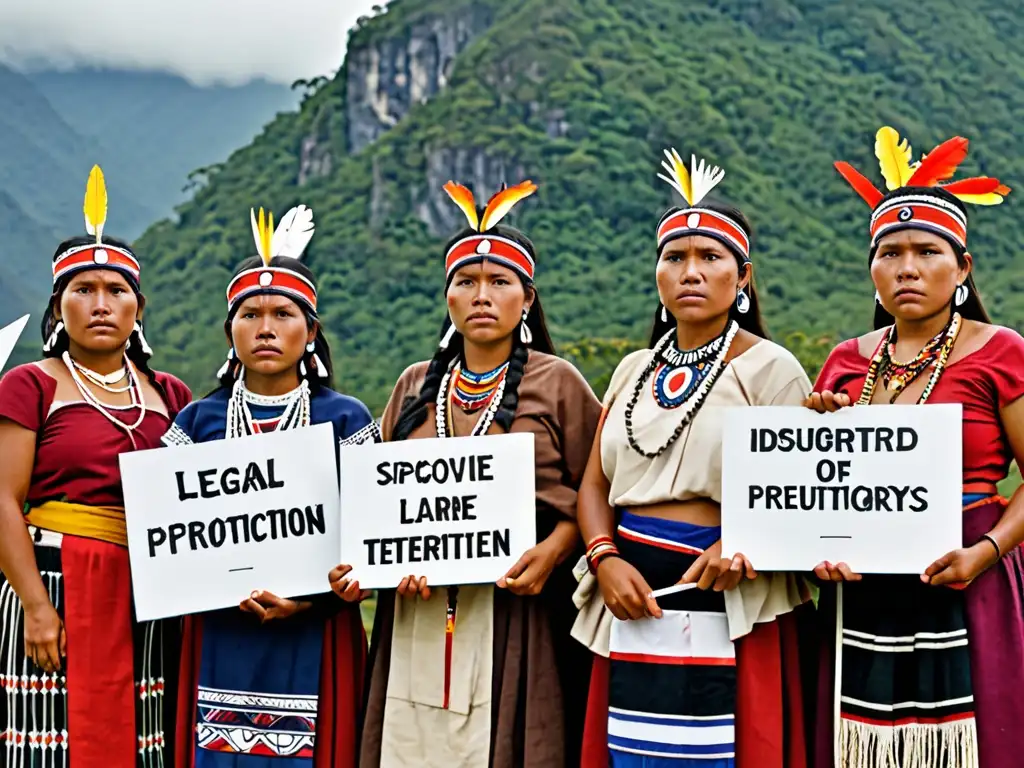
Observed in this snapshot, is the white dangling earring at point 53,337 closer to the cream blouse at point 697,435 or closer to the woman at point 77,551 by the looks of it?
the woman at point 77,551

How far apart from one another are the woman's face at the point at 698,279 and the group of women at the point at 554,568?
0.01 m

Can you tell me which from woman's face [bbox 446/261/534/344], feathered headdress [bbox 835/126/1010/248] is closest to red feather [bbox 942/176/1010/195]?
feathered headdress [bbox 835/126/1010/248]

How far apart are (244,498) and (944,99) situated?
88.2 meters

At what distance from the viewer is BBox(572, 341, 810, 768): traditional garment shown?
472cm

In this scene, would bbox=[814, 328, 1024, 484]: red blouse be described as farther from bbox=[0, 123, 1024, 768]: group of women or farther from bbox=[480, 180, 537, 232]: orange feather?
bbox=[480, 180, 537, 232]: orange feather

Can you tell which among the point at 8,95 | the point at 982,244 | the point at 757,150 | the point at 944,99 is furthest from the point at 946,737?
the point at 8,95

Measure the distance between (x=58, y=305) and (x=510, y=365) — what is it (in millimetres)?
1803

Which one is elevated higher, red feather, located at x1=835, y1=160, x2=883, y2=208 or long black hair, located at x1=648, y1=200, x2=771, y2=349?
red feather, located at x1=835, y1=160, x2=883, y2=208

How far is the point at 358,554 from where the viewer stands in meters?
5.11

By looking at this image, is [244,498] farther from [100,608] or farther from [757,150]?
[757,150]

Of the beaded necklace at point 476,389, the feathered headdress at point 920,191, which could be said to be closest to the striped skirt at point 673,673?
the beaded necklace at point 476,389

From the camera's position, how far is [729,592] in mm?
4727

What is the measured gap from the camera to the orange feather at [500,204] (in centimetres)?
539

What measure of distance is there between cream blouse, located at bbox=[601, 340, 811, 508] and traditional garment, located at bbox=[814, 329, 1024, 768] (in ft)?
1.63
